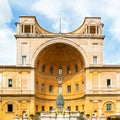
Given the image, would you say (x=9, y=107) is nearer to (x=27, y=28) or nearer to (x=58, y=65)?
(x=58, y=65)

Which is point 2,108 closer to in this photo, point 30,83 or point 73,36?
point 30,83

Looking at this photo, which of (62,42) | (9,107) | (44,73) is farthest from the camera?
(44,73)

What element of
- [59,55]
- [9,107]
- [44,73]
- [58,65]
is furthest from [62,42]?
[9,107]

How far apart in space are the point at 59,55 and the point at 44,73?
473 cm

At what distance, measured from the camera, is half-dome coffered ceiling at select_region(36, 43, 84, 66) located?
6132 centimetres

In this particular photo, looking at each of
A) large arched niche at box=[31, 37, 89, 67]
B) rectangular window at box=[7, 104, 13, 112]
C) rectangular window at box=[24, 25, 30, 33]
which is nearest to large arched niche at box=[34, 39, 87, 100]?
large arched niche at box=[31, 37, 89, 67]

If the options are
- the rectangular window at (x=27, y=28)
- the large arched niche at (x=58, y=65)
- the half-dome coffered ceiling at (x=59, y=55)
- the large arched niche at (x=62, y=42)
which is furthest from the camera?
the rectangular window at (x=27, y=28)

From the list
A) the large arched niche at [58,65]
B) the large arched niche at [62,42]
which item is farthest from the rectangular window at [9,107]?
the large arched niche at [62,42]

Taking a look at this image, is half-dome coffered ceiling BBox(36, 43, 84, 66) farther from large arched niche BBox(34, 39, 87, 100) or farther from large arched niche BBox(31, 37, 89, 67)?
large arched niche BBox(31, 37, 89, 67)

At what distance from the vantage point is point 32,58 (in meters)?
59.3

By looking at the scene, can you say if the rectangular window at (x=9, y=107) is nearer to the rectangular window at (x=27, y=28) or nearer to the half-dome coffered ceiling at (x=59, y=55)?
the half-dome coffered ceiling at (x=59, y=55)

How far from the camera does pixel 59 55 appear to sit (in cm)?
6438

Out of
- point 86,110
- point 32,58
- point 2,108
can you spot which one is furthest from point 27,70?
point 86,110

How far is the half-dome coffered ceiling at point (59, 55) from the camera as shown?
61.3 meters
